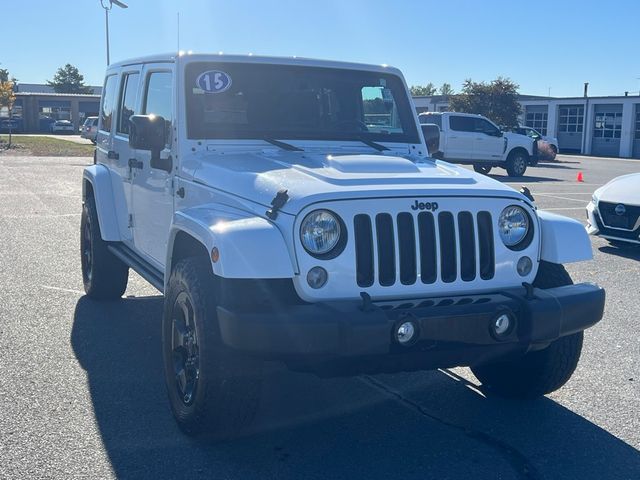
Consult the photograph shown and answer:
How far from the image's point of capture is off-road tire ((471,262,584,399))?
4.41 meters

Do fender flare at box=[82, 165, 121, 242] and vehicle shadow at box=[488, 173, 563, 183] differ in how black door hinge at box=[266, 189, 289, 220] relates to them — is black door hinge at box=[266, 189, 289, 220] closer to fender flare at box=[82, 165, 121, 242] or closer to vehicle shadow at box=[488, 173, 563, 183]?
fender flare at box=[82, 165, 121, 242]

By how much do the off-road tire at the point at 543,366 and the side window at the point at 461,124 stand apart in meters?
20.1

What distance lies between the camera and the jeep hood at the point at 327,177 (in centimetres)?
393

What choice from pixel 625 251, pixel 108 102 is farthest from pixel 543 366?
pixel 625 251

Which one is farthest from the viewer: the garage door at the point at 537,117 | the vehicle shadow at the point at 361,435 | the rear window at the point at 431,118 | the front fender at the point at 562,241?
the garage door at the point at 537,117

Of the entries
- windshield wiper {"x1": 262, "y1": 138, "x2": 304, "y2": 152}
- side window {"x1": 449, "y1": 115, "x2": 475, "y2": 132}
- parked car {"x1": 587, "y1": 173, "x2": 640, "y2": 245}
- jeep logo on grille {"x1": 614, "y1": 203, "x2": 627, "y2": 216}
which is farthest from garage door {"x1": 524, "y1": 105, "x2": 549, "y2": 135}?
windshield wiper {"x1": 262, "y1": 138, "x2": 304, "y2": 152}

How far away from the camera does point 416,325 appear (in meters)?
3.63

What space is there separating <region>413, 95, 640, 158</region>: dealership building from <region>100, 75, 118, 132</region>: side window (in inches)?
1779

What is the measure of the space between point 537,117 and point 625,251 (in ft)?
155

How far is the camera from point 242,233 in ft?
12.3

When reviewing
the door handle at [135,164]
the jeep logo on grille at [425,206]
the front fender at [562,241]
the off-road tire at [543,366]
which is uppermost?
the door handle at [135,164]

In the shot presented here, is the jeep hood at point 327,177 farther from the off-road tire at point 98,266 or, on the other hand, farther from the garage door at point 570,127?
the garage door at point 570,127

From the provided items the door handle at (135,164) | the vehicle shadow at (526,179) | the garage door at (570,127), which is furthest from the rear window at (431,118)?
the garage door at (570,127)

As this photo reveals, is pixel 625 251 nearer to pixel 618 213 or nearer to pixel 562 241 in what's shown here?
pixel 618 213
